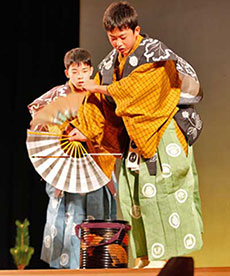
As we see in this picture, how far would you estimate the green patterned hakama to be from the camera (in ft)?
7.64

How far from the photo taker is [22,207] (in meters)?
4.49

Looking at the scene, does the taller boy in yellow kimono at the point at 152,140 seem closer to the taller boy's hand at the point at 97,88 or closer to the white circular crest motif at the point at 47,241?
the taller boy's hand at the point at 97,88

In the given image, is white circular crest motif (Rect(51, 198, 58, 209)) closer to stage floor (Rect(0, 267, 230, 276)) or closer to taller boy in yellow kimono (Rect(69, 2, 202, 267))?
taller boy in yellow kimono (Rect(69, 2, 202, 267))

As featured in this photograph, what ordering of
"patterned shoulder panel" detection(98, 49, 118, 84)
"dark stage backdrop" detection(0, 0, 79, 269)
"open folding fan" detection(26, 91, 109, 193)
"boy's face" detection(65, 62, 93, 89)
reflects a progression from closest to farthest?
1. "patterned shoulder panel" detection(98, 49, 118, 84)
2. "open folding fan" detection(26, 91, 109, 193)
3. "boy's face" detection(65, 62, 93, 89)
4. "dark stage backdrop" detection(0, 0, 79, 269)

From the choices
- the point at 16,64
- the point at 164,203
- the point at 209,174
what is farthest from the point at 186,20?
the point at 164,203

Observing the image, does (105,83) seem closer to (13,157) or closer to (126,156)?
(126,156)

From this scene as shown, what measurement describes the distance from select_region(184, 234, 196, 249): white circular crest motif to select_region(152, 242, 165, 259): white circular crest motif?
0.34 ft

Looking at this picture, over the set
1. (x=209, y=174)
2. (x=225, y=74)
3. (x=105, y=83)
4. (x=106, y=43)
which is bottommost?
(x=209, y=174)

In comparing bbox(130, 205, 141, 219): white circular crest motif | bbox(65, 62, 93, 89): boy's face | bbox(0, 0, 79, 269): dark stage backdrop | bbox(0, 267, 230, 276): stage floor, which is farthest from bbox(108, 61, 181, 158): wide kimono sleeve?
bbox(0, 0, 79, 269): dark stage backdrop

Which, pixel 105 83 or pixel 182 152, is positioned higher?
pixel 105 83

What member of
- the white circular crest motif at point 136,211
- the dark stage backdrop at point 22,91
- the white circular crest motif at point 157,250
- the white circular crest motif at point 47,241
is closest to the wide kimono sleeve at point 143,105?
the white circular crest motif at point 136,211

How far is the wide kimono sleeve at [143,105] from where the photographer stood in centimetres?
234

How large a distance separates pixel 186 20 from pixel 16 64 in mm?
1408

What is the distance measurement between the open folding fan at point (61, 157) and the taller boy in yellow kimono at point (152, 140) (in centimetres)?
43
